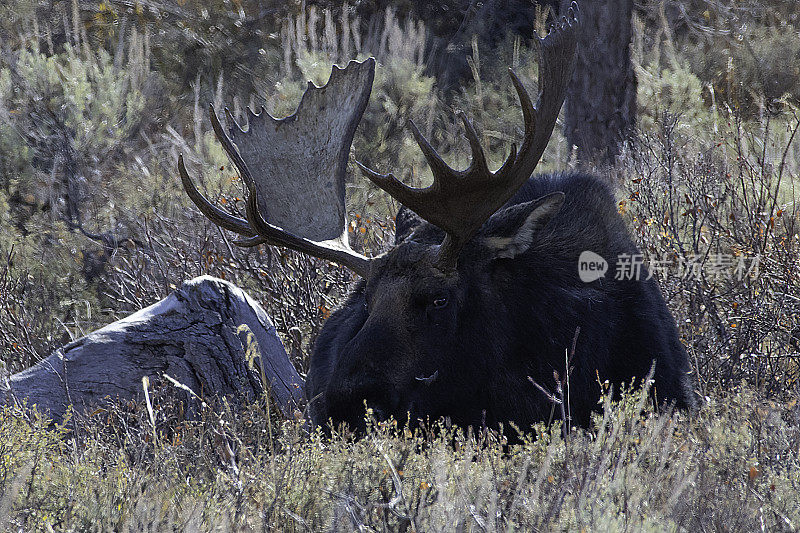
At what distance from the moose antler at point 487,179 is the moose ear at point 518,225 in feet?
0.31

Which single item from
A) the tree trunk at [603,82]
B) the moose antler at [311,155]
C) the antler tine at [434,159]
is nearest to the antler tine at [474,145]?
the antler tine at [434,159]

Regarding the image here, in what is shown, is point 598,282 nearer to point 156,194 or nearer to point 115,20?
point 156,194

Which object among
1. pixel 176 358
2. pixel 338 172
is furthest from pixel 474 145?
pixel 176 358

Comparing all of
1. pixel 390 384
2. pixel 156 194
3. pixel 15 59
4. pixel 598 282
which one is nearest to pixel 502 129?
pixel 156 194

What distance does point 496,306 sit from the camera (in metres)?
4.26

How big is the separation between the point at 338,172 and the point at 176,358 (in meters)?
1.47

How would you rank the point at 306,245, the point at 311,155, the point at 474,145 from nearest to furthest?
the point at 474,145
the point at 306,245
the point at 311,155

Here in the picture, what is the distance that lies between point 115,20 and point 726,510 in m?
15.1

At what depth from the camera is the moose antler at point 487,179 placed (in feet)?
13.1

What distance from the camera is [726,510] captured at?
8.83ft

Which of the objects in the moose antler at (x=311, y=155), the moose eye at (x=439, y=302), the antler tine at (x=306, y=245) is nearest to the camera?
the moose eye at (x=439, y=302)

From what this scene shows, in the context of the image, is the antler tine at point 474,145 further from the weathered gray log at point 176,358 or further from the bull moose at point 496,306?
the weathered gray log at point 176,358

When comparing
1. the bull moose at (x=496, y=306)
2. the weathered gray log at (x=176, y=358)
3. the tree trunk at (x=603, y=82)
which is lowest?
the weathered gray log at (x=176, y=358)

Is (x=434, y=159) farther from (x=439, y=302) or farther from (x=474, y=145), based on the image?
(x=439, y=302)
